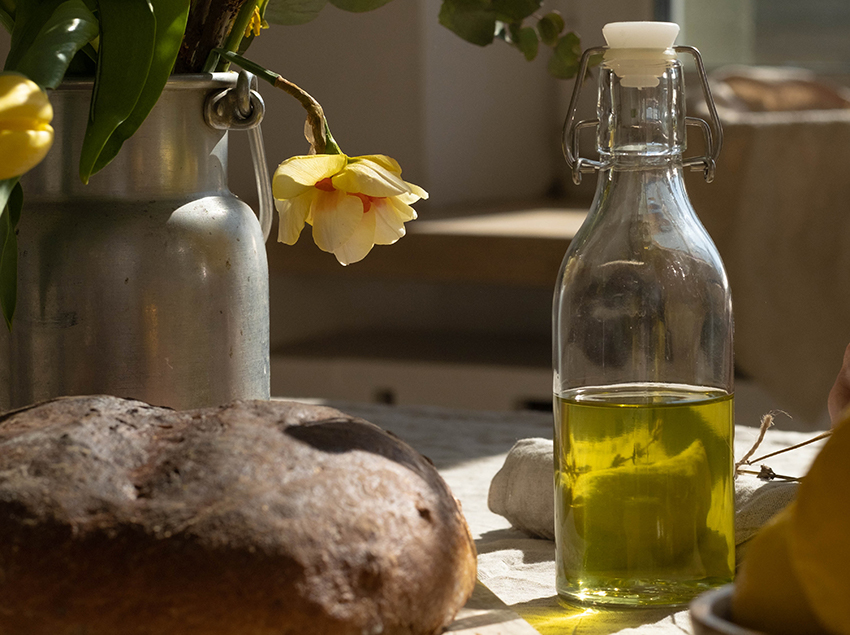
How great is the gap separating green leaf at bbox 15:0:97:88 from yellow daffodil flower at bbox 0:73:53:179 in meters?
0.08

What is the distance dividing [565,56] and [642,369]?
281 mm

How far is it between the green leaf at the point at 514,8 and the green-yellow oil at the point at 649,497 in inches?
11.5

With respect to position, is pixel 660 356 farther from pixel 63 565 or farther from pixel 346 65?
pixel 346 65

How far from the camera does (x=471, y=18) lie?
73 cm

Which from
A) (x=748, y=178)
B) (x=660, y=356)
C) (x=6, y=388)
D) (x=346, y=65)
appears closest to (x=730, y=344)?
(x=660, y=356)

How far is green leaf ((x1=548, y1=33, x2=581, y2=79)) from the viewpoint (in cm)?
75

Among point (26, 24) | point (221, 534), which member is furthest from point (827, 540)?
point (26, 24)

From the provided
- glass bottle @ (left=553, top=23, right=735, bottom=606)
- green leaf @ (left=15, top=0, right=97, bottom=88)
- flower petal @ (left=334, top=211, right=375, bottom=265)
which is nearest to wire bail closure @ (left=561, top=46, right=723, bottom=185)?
glass bottle @ (left=553, top=23, right=735, bottom=606)

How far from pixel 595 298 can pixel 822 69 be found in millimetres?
2408

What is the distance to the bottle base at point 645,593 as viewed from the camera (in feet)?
1.77

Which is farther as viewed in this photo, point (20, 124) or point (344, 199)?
point (344, 199)

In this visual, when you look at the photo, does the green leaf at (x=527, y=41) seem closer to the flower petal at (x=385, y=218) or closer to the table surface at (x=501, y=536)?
the flower petal at (x=385, y=218)

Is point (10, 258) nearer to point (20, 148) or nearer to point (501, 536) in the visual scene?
point (20, 148)

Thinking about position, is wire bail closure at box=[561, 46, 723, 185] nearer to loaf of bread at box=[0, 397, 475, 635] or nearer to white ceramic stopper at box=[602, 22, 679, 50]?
white ceramic stopper at box=[602, 22, 679, 50]
